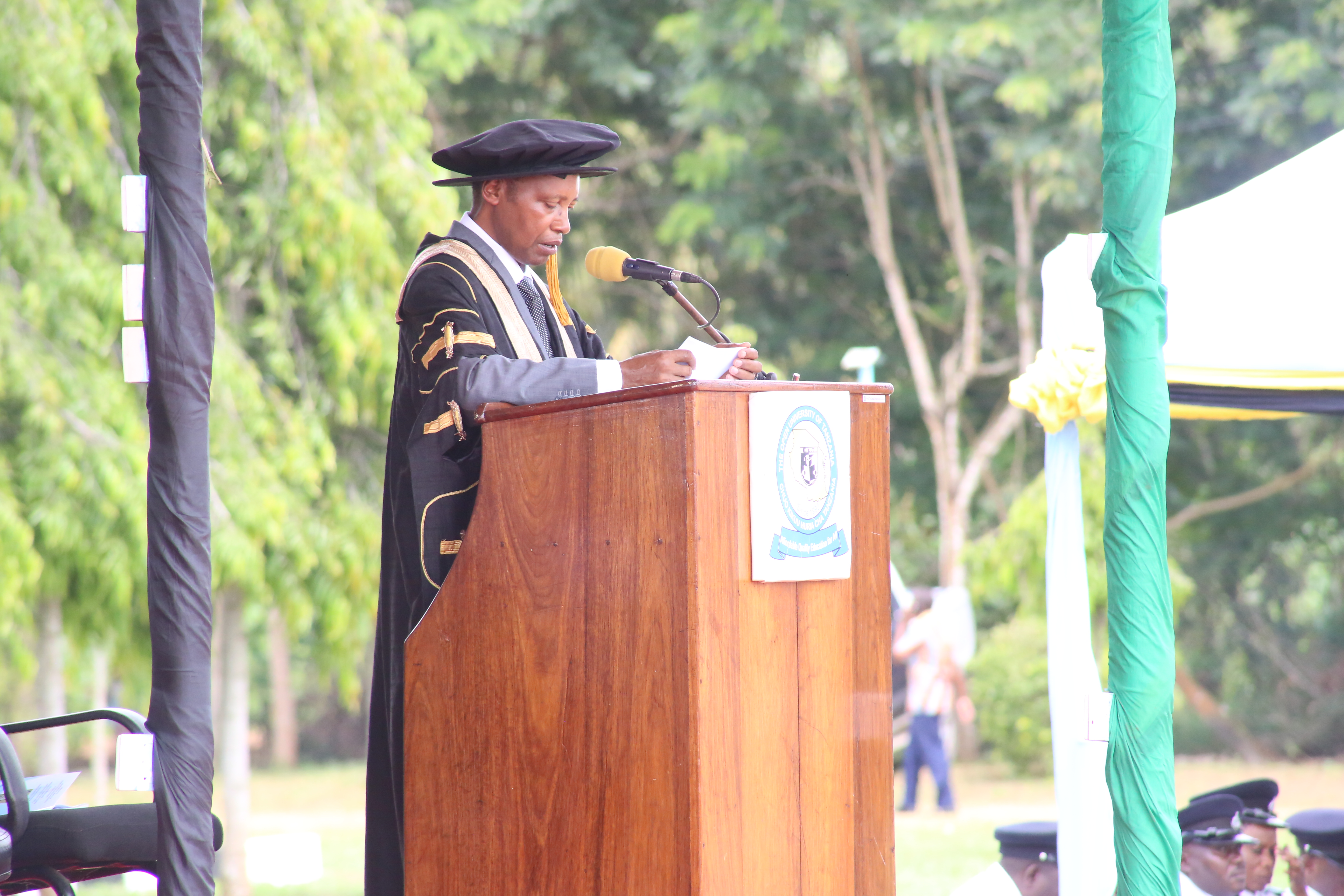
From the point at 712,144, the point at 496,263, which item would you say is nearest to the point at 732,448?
the point at 496,263

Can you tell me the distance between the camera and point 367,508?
320 inches

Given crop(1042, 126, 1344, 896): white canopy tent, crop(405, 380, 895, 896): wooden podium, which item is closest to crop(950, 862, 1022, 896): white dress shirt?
crop(1042, 126, 1344, 896): white canopy tent

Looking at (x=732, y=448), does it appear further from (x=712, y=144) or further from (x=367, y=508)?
(x=712, y=144)

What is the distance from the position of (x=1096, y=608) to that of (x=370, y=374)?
7.10 meters

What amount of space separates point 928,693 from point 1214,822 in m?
→ 7.33

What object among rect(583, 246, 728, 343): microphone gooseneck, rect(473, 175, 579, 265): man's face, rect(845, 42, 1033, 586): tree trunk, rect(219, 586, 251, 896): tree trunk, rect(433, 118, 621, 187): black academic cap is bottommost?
rect(219, 586, 251, 896): tree trunk

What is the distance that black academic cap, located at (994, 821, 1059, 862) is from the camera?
14.6ft

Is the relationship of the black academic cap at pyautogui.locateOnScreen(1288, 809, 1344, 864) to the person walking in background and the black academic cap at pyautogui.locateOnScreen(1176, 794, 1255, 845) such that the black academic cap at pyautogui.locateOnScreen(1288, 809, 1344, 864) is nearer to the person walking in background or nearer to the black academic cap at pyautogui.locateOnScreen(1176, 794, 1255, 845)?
the black academic cap at pyautogui.locateOnScreen(1176, 794, 1255, 845)

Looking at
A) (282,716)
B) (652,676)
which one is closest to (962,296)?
(282,716)

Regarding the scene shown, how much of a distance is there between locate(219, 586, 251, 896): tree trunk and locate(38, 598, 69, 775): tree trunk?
866mm

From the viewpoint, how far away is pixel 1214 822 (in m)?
4.32

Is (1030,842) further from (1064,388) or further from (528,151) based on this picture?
(528,151)

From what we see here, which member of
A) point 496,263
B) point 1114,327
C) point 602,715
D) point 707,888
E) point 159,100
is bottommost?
point 707,888

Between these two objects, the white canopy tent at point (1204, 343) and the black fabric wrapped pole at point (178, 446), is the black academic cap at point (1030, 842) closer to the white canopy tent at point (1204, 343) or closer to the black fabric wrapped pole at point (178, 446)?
the white canopy tent at point (1204, 343)
